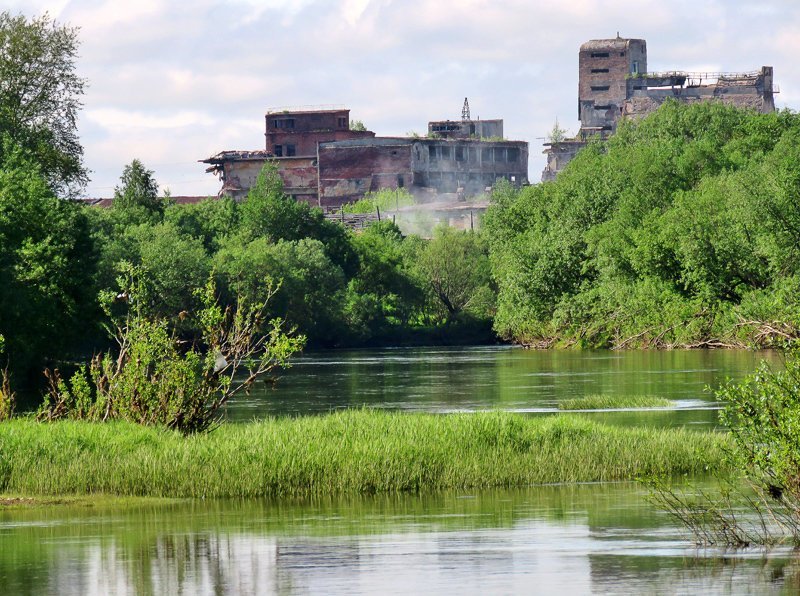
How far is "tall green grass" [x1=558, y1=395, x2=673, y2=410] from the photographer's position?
47.5 meters

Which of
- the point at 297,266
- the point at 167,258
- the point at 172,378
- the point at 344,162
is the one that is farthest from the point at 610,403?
the point at 344,162

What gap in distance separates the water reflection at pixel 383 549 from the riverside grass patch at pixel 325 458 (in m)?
0.87

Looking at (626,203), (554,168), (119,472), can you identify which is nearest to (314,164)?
(554,168)

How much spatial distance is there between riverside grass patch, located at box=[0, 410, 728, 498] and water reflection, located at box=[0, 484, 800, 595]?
2.86 feet

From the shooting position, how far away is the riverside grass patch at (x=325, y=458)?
1169 inches

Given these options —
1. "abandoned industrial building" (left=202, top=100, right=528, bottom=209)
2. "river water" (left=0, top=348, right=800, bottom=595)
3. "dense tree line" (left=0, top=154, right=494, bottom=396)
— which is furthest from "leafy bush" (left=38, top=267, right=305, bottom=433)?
"abandoned industrial building" (left=202, top=100, right=528, bottom=209)

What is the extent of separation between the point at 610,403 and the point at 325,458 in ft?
63.1

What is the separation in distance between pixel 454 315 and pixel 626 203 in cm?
2910

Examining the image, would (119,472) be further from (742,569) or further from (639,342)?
(639,342)

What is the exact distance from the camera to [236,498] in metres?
29.4

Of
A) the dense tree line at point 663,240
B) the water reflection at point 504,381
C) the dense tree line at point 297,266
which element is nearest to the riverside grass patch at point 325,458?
the water reflection at point 504,381

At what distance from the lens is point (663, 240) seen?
94000 millimetres

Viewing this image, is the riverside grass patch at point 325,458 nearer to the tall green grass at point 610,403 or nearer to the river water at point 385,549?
the river water at point 385,549

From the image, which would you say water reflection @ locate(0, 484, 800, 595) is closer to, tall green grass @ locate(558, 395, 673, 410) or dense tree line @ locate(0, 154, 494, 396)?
tall green grass @ locate(558, 395, 673, 410)
